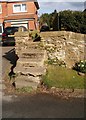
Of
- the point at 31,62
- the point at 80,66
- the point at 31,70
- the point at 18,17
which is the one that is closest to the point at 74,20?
the point at 80,66

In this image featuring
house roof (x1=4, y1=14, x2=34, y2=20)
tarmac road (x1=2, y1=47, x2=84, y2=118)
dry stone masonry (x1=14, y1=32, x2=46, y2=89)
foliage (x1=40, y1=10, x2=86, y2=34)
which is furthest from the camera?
house roof (x1=4, y1=14, x2=34, y2=20)

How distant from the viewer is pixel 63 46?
10500mm

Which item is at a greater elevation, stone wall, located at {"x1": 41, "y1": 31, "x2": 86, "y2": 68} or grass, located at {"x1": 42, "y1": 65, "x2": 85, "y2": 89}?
stone wall, located at {"x1": 41, "y1": 31, "x2": 86, "y2": 68}

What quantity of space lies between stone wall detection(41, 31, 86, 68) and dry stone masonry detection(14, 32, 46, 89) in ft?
1.17

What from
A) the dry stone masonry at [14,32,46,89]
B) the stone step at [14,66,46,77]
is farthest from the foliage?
the stone step at [14,66,46,77]

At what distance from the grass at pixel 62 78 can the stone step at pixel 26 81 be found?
0.99 ft

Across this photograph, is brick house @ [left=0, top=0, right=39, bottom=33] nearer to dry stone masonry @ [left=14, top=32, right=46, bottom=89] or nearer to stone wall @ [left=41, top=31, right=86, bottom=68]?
dry stone masonry @ [left=14, top=32, right=46, bottom=89]

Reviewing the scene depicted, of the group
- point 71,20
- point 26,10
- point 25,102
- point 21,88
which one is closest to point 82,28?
point 71,20

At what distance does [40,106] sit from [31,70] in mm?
2130

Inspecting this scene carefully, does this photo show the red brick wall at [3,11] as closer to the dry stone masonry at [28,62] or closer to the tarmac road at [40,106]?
the dry stone masonry at [28,62]

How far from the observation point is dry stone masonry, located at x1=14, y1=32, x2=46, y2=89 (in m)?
9.08

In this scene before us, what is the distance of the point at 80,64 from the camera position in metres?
10.0

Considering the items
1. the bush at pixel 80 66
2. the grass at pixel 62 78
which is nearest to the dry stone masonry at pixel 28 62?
the grass at pixel 62 78

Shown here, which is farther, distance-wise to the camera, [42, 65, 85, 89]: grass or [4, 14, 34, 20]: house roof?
[4, 14, 34, 20]: house roof
